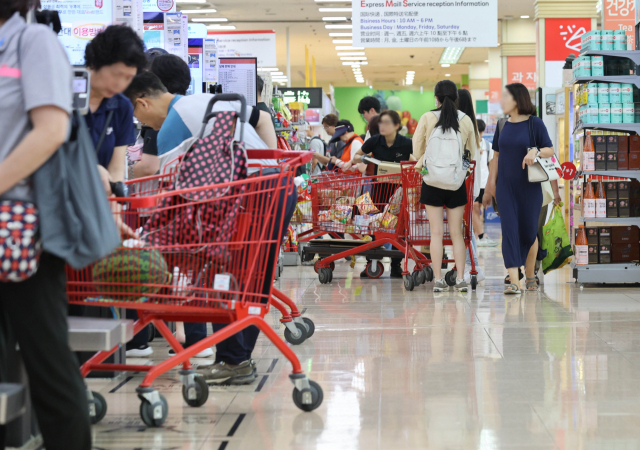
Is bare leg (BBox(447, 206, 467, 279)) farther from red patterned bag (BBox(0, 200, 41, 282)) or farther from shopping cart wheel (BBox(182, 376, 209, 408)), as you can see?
red patterned bag (BBox(0, 200, 41, 282))

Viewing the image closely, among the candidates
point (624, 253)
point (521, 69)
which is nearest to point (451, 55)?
→ point (521, 69)

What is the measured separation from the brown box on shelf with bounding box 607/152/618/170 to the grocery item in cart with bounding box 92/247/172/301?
16.2 feet

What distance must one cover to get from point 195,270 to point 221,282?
108 millimetres

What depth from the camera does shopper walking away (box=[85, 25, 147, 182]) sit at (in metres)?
2.37

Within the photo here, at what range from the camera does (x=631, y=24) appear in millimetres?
9703

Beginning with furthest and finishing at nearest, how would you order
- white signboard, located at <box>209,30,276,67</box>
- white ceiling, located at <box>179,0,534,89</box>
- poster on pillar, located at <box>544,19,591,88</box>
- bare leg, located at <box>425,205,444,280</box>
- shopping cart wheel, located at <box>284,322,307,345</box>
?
1. white ceiling, located at <box>179,0,534,89</box>
2. white signboard, located at <box>209,30,276,67</box>
3. poster on pillar, located at <box>544,19,591,88</box>
4. bare leg, located at <box>425,205,444,280</box>
5. shopping cart wheel, located at <box>284,322,307,345</box>

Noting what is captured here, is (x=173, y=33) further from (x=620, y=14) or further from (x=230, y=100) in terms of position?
(x=620, y=14)

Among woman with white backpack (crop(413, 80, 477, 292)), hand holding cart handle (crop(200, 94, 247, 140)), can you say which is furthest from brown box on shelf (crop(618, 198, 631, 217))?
hand holding cart handle (crop(200, 94, 247, 140))

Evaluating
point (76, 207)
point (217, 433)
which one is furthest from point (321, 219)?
point (76, 207)

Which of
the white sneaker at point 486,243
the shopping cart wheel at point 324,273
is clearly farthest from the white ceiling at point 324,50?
the shopping cart wheel at point 324,273

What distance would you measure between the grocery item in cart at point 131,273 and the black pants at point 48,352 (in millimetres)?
739

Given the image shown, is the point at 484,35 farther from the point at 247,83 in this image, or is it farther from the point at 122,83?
the point at 122,83

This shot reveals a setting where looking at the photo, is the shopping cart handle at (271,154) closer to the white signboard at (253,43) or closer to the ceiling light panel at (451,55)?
the white signboard at (253,43)

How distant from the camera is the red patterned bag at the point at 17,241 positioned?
1.76 m
